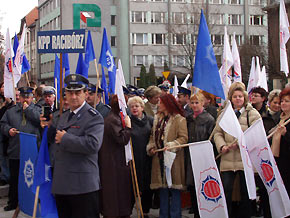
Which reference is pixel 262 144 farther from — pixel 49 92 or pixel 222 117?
pixel 49 92

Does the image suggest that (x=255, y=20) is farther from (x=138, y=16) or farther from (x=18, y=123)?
(x=18, y=123)

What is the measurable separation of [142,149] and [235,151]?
1.54 m

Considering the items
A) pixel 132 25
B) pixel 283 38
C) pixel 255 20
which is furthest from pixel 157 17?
pixel 283 38

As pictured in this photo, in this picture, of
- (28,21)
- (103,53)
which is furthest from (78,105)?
(28,21)

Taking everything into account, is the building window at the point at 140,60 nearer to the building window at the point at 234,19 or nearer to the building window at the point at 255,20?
the building window at the point at 234,19

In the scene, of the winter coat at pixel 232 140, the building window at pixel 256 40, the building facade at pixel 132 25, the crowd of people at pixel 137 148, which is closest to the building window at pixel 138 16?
the building facade at pixel 132 25

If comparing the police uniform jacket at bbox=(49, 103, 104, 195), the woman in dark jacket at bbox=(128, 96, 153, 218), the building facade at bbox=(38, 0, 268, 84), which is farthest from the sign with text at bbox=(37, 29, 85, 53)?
the building facade at bbox=(38, 0, 268, 84)

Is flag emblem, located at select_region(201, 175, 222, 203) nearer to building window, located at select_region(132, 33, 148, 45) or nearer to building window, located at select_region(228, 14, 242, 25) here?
building window, located at select_region(132, 33, 148, 45)

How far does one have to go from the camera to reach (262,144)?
6.02m

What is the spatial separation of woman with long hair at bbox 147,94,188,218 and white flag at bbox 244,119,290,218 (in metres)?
0.99

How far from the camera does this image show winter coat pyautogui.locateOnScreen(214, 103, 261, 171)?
6.12 meters

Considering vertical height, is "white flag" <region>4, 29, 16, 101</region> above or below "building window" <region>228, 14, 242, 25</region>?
below

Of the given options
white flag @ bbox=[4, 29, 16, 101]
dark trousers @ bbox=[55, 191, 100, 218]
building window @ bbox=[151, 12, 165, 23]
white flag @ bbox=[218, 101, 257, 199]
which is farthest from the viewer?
building window @ bbox=[151, 12, 165, 23]

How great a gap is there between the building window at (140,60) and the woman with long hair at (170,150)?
5184 centimetres
